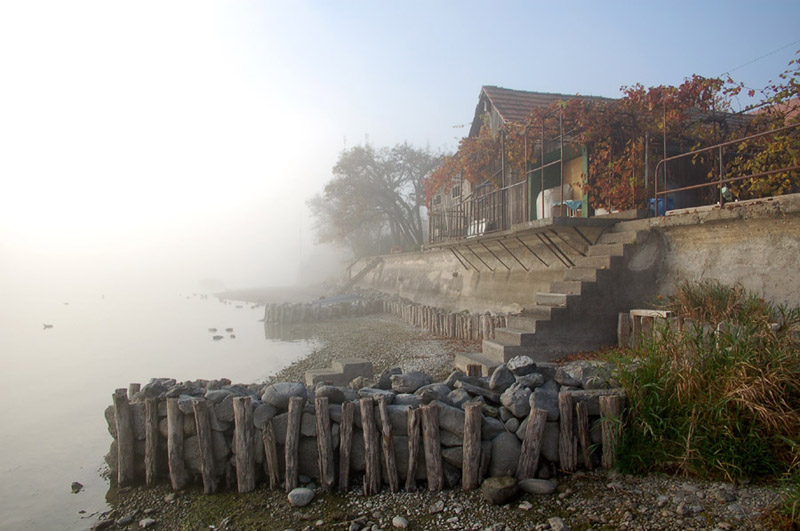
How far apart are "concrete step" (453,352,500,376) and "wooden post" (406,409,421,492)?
2.96 m

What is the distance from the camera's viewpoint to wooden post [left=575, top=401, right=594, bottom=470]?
446cm

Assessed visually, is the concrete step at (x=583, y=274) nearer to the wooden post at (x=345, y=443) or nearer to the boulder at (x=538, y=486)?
Result: the boulder at (x=538, y=486)

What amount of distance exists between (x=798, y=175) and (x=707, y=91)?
3.06 meters

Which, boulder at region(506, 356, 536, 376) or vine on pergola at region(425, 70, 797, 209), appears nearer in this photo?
boulder at region(506, 356, 536, 376)

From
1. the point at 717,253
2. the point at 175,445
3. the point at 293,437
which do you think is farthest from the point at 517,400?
the point at 717,253

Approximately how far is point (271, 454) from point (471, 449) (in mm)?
1952

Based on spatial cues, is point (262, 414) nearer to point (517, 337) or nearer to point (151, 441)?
point (151, 441)

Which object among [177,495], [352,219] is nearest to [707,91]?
[177,495]

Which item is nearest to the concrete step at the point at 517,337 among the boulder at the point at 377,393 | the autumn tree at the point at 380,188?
the boulder at the point at 377,393

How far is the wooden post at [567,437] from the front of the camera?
4445 mm

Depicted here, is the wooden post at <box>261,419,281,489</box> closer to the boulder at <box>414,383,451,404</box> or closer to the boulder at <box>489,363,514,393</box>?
the boulder at <box>414,383,451,404</box>

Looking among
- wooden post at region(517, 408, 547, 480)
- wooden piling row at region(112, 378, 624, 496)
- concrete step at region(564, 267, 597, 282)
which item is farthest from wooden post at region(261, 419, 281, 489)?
concrete step at region(564, 267, 597, 282)

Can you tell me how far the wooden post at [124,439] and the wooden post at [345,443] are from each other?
2.39m

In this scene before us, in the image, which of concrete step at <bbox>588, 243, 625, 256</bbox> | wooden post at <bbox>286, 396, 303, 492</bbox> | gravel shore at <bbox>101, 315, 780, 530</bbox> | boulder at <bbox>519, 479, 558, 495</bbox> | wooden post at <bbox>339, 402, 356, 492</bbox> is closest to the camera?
gravel shore at <bbox>101, 315, 780, 530</bbox>
